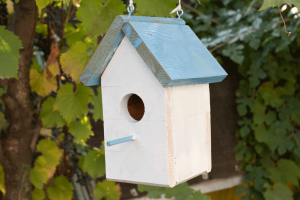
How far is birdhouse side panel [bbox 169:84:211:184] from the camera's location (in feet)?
2.26

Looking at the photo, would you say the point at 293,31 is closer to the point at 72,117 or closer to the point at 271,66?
the point at 271,66

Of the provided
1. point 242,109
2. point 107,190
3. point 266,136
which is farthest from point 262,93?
point 107,190

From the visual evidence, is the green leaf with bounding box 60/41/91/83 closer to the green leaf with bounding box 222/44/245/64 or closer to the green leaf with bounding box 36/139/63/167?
the green leaf with bounding box 36/139/63/167

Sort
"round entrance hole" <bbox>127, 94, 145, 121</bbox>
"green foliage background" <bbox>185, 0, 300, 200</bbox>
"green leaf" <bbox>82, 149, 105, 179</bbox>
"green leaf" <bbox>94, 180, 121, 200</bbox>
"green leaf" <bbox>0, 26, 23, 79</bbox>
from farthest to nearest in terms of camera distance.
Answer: "green foliage background" <bbox>185, 0, 300, 200</bbox>
"green leaf" <bbox>94, 180, 121, 200</bbox>
"green leaf" <bbox>82, 149, 105, 179</bbox>
"round entrance hole" <bbox>127, 94, 145, 121</bbox>
"green leaf" <bbox>0, 26, 23, 79</bbox>

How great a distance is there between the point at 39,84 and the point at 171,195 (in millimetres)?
712

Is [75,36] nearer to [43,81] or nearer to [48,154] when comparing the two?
[43,81]

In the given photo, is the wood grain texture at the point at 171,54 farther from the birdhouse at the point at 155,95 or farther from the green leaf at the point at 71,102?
the green leaf at the point at 71,102

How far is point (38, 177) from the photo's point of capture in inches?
49.7

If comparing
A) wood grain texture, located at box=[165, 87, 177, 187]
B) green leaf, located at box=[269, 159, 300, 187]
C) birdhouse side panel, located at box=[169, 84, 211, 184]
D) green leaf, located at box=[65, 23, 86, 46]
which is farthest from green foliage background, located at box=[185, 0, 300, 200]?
wood grain texture, located at box=[165, 87, 177, 187]

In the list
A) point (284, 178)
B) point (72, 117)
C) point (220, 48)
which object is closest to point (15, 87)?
point (72, 117)

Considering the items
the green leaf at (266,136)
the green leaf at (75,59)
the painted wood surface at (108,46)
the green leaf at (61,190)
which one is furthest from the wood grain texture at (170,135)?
the green leaf at (266,136)

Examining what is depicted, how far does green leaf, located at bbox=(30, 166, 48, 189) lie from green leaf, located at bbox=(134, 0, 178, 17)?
834 millimetres

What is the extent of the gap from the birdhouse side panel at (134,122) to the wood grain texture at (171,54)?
0.05 m

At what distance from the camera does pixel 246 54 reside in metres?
1.92
